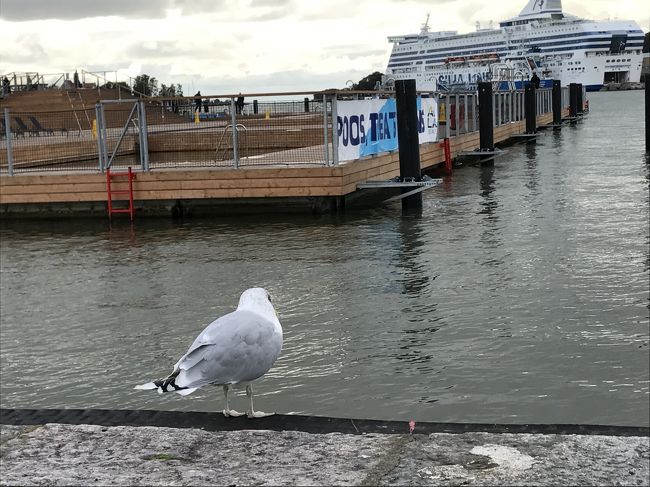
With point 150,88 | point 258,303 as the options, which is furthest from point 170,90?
point 258,303

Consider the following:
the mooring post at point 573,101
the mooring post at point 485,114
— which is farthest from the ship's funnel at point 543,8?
the mooring post at point 485,114

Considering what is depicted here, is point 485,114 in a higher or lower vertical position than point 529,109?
lower

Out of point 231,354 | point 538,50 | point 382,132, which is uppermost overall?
point 538,50

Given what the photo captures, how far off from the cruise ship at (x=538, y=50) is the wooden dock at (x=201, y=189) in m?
133

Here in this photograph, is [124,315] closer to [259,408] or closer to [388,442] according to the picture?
[259,408]

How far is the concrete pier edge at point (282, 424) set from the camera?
3915 mm

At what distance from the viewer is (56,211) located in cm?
1748

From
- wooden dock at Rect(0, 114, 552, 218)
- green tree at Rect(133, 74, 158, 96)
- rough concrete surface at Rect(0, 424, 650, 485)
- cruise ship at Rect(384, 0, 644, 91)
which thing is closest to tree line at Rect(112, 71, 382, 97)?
green tree at Rect(133, 74, 158, 96)

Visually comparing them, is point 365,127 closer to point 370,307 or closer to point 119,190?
point 119,190

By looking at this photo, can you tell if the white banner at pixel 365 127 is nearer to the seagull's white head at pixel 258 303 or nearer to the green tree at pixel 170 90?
the seagull's white head at pixel 258 303

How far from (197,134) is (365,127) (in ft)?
22.3

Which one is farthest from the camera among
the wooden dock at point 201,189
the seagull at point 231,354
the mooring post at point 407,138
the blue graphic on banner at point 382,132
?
the blue graphic on banner at point 382,132

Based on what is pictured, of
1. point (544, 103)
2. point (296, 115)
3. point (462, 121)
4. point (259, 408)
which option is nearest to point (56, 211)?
point (296, 115)

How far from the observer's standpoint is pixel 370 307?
31.4ft
